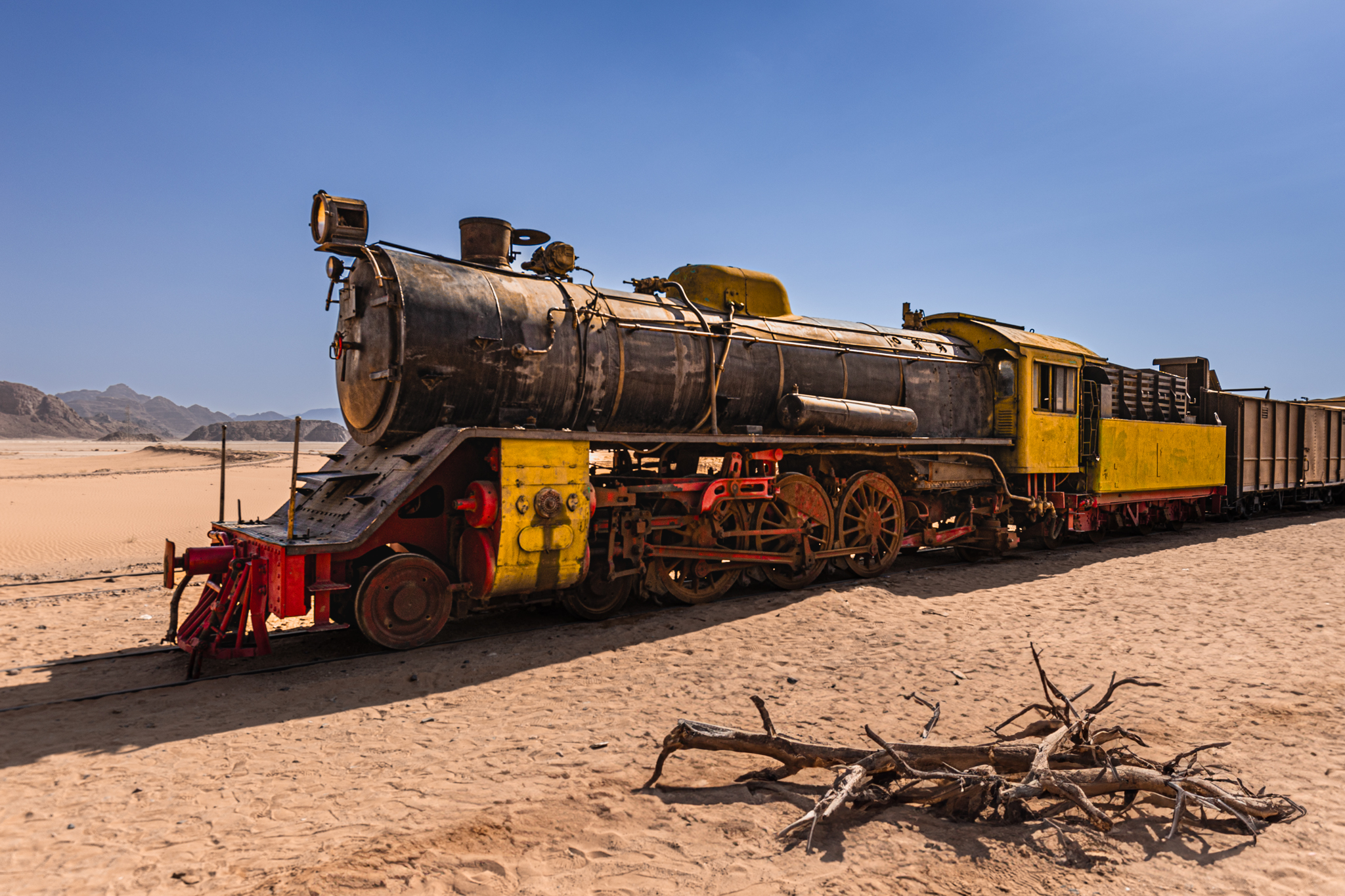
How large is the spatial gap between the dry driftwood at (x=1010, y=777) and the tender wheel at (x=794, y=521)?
4734mm

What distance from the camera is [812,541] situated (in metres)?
9.81

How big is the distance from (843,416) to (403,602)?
17.8 ft

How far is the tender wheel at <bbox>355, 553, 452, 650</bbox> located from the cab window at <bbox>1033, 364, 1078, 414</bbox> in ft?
31.2

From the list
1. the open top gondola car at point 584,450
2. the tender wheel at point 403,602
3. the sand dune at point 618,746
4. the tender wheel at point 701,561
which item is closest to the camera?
the sand dune at point 618,746

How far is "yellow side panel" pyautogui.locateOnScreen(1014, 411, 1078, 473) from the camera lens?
1175 centimetres

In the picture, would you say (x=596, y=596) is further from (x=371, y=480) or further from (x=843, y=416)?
(x=843, y=416)

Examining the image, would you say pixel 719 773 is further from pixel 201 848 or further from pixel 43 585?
pixel 43 585

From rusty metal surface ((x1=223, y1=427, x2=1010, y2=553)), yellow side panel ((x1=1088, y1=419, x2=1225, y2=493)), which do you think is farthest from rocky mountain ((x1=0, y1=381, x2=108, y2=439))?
yellow side panel ((x1=1088, y1=419, x2=1225, y2=493))

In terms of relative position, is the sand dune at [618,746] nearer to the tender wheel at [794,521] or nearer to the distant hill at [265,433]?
the tender wheel at [794,521]

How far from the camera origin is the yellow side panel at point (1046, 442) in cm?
1175

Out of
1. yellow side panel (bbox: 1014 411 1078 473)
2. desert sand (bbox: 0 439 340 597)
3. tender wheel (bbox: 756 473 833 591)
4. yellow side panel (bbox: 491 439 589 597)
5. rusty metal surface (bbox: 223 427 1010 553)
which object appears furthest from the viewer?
desert sand (bbox: 0 439 340 597)

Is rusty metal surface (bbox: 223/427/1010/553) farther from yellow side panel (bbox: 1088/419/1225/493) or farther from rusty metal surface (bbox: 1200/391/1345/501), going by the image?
rusty metal surface (bbox: 1200/391/1345/501)

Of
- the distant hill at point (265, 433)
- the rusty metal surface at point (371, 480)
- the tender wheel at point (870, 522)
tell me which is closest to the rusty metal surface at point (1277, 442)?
the tender wheel at point (870, 522)

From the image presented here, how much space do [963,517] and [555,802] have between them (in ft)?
30.3
